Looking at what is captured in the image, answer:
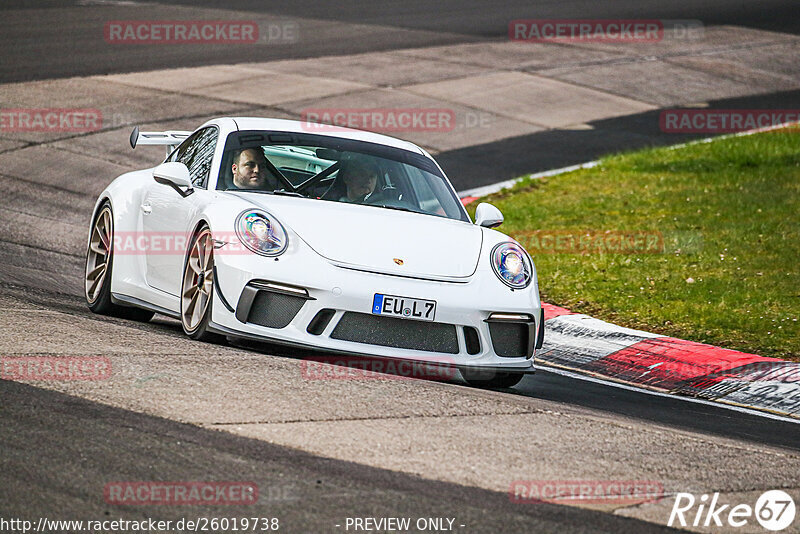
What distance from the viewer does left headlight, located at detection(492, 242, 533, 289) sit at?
7070 mm

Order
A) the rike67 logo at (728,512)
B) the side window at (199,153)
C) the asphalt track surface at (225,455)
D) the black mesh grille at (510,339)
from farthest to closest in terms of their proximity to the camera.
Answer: the side window at (199,153) → the black mesh grille at (510,339) → the rike67 logo at (728,512) → the asphalt track surface at (225,455)

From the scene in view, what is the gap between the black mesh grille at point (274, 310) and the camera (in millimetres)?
6547

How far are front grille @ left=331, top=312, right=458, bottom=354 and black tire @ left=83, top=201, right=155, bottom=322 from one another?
2.36 metres

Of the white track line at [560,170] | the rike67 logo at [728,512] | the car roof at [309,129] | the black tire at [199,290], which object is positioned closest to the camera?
the rike67 logo at [728,512]

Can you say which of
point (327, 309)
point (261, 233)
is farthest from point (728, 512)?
point (261, 233)

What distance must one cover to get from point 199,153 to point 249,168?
72cm

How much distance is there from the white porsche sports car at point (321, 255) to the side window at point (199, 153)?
2 centimetres

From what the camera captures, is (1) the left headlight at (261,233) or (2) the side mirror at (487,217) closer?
(1) the left headlight at (261,233)

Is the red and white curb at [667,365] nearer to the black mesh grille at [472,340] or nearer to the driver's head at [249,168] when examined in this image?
the black mesh grille at [472,340]

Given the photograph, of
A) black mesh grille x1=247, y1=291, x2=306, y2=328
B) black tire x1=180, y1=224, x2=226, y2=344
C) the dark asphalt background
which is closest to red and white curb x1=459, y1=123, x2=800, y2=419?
black mesh grille x1=247, y1=291, x2=306, y2=328

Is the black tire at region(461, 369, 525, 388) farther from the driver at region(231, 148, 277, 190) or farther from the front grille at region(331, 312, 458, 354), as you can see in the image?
the driver at region(231, 148, 277, 190)

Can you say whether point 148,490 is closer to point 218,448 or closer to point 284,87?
point 218,448

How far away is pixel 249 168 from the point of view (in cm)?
765

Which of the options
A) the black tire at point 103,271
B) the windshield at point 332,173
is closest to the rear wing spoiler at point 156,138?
the black tire at point 103,271
